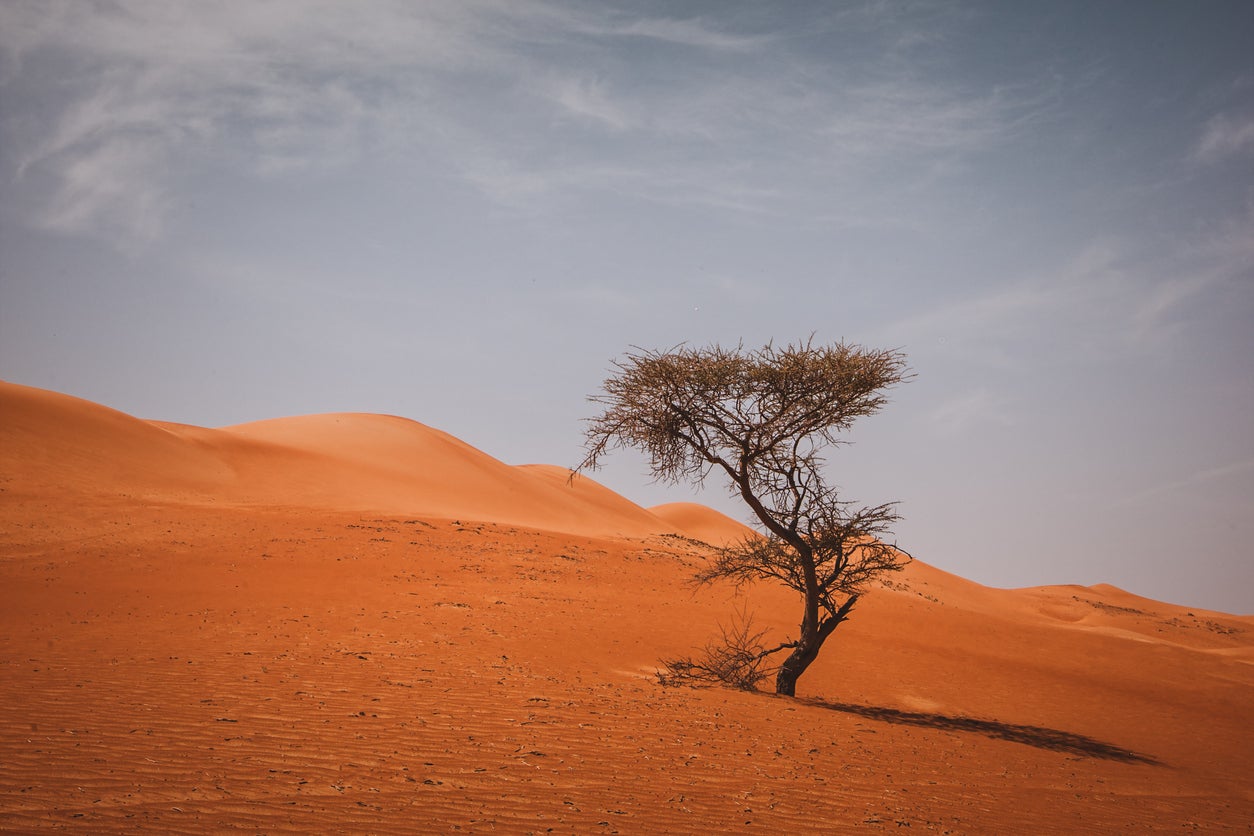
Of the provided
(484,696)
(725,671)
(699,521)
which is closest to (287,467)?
(725,671)

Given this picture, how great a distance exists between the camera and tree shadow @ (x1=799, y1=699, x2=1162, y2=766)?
1111cm

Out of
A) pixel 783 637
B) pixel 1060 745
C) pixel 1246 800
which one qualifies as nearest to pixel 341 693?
pixel 1060 745

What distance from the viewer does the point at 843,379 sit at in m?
12.2

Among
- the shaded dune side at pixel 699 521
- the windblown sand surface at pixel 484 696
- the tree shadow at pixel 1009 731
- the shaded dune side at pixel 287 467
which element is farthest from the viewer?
the shaded dune side at pixel 699 521

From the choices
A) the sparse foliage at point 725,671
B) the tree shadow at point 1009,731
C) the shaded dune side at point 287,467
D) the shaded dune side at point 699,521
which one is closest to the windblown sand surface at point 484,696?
the tree shadow at point 1009,731

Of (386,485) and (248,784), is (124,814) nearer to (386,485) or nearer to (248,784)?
(248,784)

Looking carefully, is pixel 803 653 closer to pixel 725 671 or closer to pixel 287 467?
pixel 725 671

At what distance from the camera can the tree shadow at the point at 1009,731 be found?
11109mm

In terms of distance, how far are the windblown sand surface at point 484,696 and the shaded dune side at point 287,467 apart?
406 mm

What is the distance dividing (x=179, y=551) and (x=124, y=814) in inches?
693

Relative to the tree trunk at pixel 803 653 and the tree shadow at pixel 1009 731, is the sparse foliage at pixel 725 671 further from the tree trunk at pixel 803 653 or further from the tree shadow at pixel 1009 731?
the tree shadow at pixel 1009 731

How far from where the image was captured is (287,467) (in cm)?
3912

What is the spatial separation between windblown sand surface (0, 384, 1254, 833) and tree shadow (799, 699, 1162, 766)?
0.13 m

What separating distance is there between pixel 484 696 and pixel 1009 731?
29.8 feet
